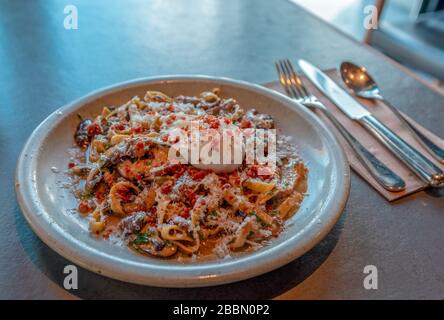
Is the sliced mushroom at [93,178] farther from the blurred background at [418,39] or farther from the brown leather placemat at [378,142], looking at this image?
the blurred background at [418,39]

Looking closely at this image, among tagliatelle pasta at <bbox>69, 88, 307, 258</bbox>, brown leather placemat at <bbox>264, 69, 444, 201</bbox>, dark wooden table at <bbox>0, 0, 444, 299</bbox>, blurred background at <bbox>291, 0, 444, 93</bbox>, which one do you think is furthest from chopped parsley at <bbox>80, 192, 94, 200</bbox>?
blurred background at <bbox>291, 0, 444, 93</bbox>

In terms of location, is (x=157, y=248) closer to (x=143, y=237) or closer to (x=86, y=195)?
(x=143, y=237)

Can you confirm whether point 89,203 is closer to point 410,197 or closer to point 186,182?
point 186,182

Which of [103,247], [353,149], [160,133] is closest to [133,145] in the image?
[160,133]

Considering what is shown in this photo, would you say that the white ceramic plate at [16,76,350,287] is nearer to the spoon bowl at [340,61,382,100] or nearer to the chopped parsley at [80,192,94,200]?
the chopped parsley at [80,192,94,200]

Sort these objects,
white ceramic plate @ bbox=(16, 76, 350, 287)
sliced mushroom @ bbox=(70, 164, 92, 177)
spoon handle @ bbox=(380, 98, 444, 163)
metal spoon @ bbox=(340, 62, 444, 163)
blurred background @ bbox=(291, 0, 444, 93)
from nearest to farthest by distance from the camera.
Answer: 1. white ceramic plate @ bbox=(16, 76, 350, 287)
2. sliced mushroom @ bbox=(70, 164, 92, 177)
3. spoon handle @ bbox=(380, 98, 444, 163)
4. metal spoon @ bbox=(340, 62, 444, 163)
5. blurred background @ bbox=(291, 0, 444, 93)

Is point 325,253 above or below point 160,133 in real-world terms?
below
